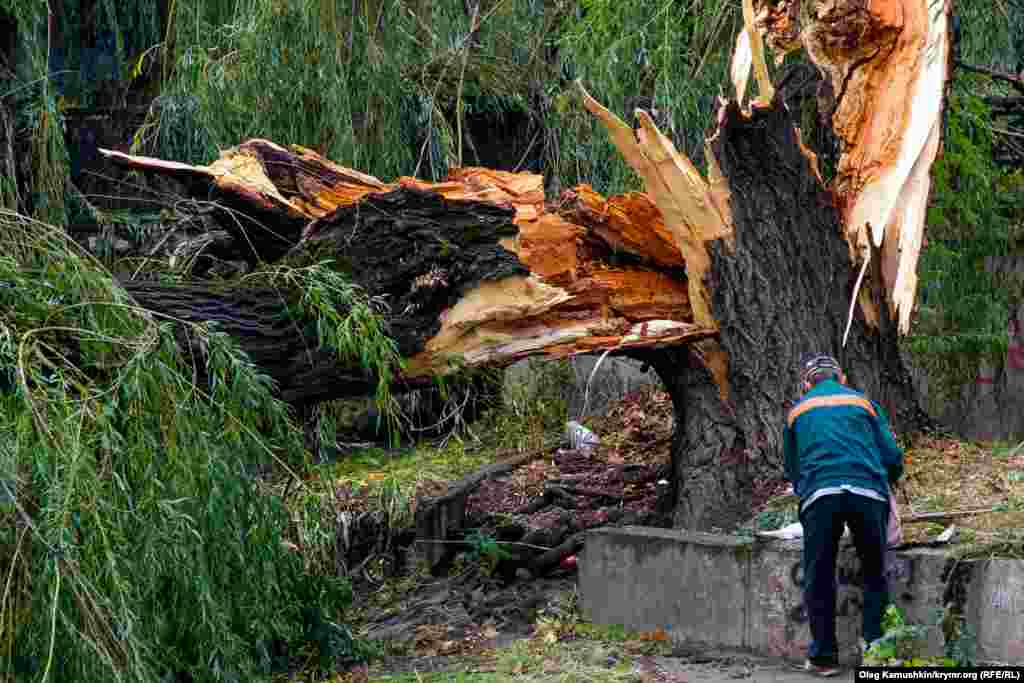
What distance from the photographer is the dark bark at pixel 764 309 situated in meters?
8.77

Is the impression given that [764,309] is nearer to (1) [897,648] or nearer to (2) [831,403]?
(2) [831,403]

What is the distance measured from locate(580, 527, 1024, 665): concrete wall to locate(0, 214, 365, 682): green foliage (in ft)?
5.35

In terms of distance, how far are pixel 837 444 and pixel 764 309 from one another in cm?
225

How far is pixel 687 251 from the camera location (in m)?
8.84

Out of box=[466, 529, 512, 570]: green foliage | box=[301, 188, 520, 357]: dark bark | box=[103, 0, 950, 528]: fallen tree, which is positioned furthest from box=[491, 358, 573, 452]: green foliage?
box=[301, 188, 520, 357]: dark bark

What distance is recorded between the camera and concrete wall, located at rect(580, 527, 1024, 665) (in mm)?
6535

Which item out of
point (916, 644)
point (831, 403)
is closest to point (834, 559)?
point (916, 644)

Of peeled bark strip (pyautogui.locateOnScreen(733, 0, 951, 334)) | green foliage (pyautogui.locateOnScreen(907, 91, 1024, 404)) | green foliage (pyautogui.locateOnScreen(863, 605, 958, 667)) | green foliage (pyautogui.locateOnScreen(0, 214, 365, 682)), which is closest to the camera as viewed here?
green foliage (pyautogui.locateOnScreen(0, 214, 365, 682))

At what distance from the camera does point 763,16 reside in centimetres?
993

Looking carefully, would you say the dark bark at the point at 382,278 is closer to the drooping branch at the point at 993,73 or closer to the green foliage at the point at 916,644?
the green foliage at the point at 916,644

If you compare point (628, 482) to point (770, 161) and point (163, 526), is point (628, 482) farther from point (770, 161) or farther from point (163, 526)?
point (163, 526)

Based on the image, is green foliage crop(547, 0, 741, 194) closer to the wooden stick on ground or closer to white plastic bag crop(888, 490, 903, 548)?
the wooden stick on ground

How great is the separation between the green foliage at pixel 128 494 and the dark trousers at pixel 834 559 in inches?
97.4

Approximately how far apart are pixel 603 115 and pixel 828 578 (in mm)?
3123
